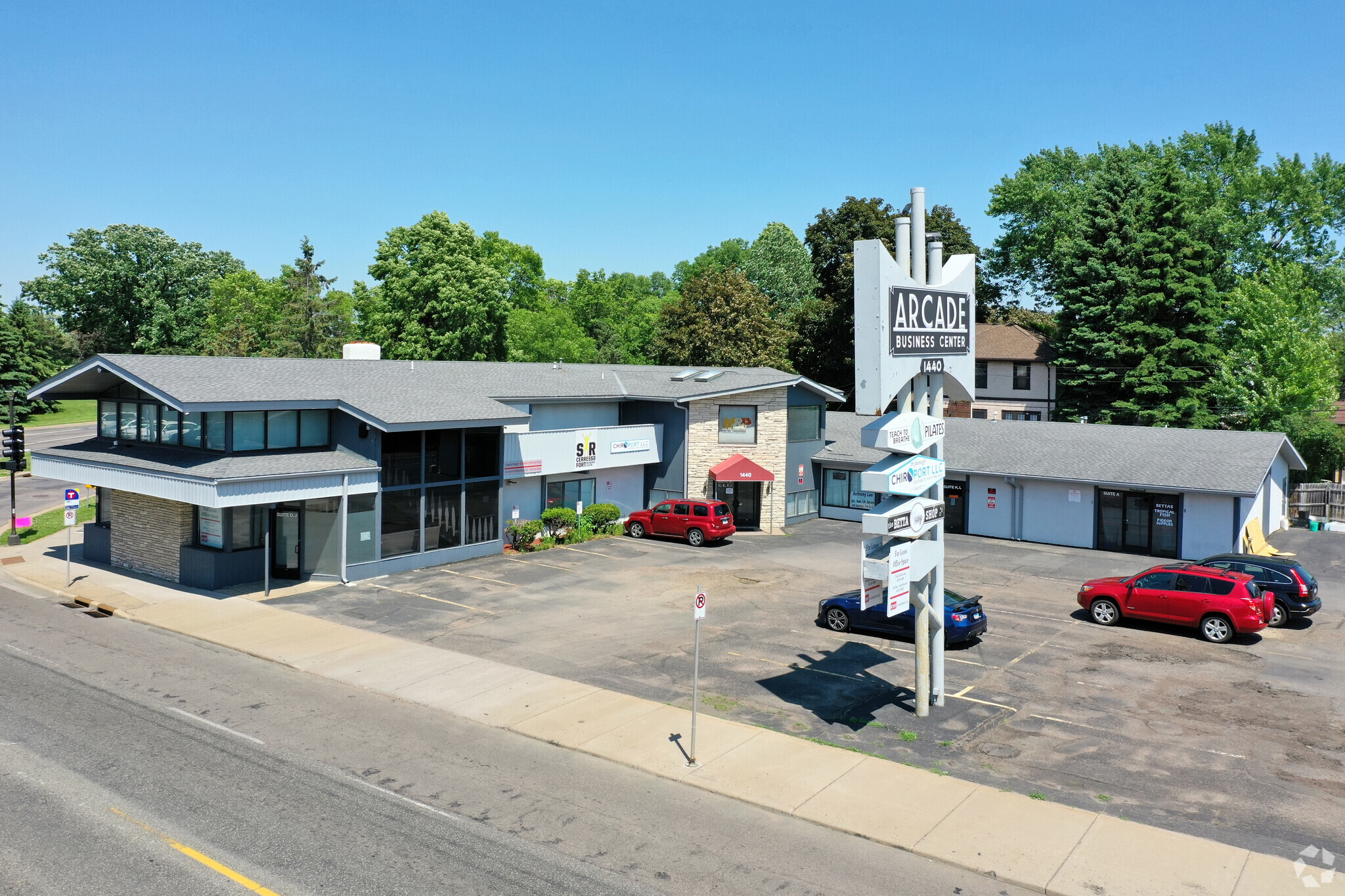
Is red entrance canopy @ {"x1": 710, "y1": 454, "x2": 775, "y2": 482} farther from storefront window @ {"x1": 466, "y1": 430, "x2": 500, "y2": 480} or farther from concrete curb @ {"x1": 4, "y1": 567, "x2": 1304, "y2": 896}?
concrete curb @ {"x1": 4, "y1": 567, "x2": 1304, "y2": 896}

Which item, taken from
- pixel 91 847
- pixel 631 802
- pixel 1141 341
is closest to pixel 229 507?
pixel 91 847

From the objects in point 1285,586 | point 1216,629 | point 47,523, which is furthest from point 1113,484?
point 47,523

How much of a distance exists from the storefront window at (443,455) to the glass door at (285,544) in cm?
414

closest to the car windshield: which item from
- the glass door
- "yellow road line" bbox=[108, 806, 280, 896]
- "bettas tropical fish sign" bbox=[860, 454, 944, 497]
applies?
"bettas tropical fish sign" bbox=[860, 454, 944, 497]

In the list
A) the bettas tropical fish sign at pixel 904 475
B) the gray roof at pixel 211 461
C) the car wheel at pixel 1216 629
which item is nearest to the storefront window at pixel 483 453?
the gray roof at pixel 211 461

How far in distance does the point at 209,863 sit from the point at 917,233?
14.7 meters

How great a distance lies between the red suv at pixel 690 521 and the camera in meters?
35.2

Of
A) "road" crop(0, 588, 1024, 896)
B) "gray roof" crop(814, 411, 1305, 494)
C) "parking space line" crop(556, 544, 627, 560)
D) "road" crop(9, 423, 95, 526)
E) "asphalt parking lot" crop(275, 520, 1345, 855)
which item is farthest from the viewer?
"road" crop(9, 423, 95, 526)

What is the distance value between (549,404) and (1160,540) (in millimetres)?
23477

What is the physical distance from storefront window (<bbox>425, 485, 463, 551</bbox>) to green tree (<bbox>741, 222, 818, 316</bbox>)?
180 feet

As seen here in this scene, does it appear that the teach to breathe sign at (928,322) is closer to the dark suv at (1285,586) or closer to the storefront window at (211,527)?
the dark suv at (1285,586)

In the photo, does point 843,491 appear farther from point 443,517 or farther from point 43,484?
point 43,484

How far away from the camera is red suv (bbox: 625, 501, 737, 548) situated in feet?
115

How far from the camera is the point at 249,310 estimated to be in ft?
277
